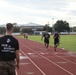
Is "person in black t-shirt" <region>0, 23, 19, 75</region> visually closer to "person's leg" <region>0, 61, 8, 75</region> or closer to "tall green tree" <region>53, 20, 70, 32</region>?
"person's leg" <region>0, 61, 8, 75</region>

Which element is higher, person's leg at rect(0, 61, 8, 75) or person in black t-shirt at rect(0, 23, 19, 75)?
person in black t-shirt at rect(0, 23, 19, 75)

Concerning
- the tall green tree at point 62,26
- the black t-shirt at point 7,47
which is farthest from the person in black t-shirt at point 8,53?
the tall green tree at point 62,26

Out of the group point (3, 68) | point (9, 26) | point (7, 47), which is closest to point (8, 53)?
point (7, 47)

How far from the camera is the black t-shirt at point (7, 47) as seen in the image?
19.9 feet

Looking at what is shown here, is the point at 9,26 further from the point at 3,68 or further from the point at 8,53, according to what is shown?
the point at 3,68

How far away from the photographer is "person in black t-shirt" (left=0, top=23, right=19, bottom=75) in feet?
19.9

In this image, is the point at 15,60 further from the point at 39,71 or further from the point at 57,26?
the point at 57,26

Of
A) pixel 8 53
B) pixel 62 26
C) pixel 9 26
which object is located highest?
pixel 9 26

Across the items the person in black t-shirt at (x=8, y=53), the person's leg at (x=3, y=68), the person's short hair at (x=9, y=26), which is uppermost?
the person's short hair at (x=9, y=26)

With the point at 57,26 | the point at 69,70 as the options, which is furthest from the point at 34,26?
the point at 69,70

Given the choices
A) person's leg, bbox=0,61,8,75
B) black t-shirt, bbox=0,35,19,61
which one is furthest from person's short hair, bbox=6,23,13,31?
person's leg, bbox=0,61,8,75

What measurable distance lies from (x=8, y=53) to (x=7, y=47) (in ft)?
0.43

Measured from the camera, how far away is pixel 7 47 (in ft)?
19.9

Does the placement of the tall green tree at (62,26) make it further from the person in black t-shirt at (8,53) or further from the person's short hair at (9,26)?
the person's short hair at (9,26)
